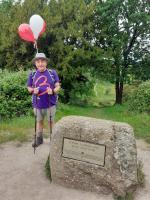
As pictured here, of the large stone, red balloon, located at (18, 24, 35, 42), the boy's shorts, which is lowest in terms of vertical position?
the large stone

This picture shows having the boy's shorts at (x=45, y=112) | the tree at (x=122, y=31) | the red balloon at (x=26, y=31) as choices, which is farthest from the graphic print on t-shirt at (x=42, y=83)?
the tree at (x=122, y=31)

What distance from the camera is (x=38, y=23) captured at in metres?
10.1

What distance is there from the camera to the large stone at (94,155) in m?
5.74

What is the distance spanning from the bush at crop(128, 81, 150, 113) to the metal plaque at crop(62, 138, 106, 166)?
7.28 metres

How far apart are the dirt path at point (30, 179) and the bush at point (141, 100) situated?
526 cm

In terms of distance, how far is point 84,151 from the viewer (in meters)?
5.95

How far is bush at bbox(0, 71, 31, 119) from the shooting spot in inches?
457

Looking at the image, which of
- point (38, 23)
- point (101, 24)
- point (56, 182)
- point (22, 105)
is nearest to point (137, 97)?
point (22, 105)

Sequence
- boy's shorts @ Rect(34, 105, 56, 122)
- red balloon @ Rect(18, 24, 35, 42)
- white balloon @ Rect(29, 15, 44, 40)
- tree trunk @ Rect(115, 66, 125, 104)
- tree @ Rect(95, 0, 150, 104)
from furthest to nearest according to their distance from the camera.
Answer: tree trunk @ Rect(115, 66, 125, 104), tree @ Rect(95, 0, 150, 104), red balloon @ Rect(18, 24, 35, 42), white balloon @ Rect(29, 15, 44, 40), boy's shorts @ Rect(34, 105, 56, 122)

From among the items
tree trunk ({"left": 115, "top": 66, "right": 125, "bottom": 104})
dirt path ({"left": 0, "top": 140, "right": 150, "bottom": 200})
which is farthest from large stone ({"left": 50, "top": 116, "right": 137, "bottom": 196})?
tree trunk ({"left": 115, "top": 66, "right": 125, "bottom": 104})

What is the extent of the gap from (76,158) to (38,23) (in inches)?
201

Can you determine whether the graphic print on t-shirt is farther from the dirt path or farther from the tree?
the tree

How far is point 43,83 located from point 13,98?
5134 mm

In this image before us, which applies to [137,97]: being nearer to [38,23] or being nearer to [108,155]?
[38,23]
